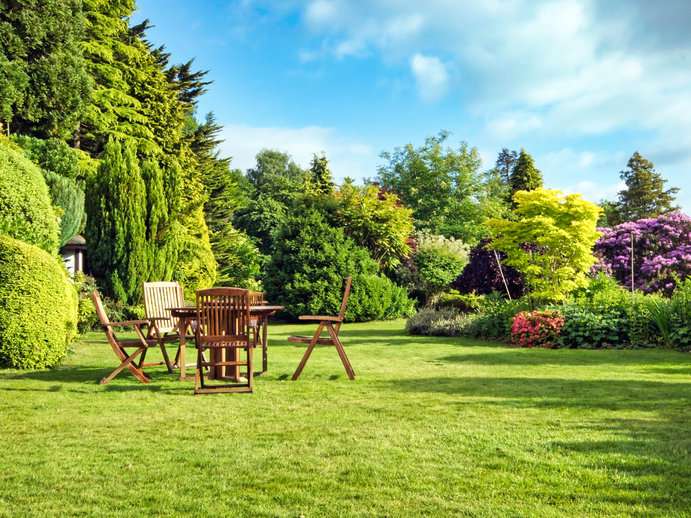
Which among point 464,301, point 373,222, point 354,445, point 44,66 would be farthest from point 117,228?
point 354,445

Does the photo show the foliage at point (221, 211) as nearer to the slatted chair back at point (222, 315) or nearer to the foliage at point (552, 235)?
the foliage at point (552, 235)

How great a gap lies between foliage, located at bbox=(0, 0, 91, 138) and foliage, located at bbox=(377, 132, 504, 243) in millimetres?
21114

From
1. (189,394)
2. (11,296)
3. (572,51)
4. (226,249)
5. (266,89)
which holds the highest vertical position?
(266,89)

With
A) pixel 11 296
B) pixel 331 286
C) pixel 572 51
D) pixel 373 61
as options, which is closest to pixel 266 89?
pixel 373 61

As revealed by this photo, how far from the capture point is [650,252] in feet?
65.0

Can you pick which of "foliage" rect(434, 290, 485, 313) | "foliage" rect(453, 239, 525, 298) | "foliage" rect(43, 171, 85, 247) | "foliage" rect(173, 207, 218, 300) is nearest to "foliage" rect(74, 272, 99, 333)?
"foliage" rect(43, 171, 85, 247)

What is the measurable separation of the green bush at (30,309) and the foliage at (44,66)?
35.9 ft

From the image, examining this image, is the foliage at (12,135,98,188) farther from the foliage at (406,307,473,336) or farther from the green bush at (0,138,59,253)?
the foliage at (406,307,473,336)

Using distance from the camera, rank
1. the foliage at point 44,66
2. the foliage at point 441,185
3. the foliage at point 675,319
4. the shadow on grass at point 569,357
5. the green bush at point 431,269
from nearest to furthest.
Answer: the shadow on grass at point 569,357
the foliage at point 675,319
the foliage at point 44,66
the green bush at point 431,269
the foliage at point 441,185

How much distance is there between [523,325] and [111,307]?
1095cm

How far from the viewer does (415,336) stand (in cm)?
1481

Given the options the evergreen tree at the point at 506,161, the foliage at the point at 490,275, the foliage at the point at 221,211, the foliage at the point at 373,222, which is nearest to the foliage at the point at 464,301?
the foliage at the point at 490,275

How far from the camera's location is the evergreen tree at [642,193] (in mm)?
47750

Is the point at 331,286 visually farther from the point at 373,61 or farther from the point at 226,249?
the point at 226,249
